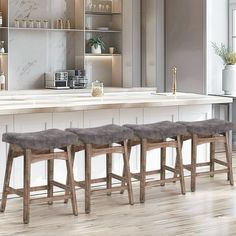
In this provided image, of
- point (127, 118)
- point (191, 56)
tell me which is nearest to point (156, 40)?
point (191, 56)

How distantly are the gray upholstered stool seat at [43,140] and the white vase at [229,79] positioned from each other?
3.91 metres

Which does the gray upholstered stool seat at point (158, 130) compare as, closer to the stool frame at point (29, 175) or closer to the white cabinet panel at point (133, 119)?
the white cabinet panel at point (133, 119)

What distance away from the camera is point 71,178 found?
488 centimetres

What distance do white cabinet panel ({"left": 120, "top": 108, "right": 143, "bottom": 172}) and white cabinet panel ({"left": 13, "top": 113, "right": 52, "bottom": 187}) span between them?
31.7 inches

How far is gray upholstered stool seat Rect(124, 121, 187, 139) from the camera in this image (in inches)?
209

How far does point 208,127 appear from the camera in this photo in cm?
575

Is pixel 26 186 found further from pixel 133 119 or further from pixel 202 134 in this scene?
pixel 202 134

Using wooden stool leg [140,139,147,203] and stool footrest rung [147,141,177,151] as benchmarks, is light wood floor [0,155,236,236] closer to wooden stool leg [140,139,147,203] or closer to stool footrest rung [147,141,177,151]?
wooden stool leg [140,139,147,203]

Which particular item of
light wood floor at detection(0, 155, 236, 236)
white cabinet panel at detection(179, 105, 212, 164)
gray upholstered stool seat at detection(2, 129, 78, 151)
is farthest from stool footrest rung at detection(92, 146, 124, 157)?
white cabinet panel at detection(179, 105, 212, 164)

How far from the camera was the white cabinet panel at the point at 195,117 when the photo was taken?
6355 millimetres

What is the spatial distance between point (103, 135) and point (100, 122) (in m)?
0.81

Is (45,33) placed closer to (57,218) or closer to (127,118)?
(127,118)

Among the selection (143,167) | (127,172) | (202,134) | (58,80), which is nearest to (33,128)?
(127,172)

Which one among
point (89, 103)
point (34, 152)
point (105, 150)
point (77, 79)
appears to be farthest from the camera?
point (77, 79)
